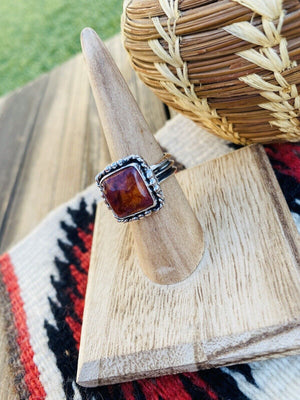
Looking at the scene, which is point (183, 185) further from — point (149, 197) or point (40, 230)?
point (40, 230)

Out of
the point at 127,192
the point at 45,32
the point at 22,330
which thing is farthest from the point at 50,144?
the point at 45,32

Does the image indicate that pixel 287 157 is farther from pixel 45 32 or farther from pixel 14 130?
pixel 45 32

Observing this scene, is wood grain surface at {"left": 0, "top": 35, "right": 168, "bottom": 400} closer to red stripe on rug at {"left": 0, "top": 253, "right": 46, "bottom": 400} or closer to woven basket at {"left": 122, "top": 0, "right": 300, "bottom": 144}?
red stripe on rug at {"left": 0, "top": 253, "right": 46, "bottom": 400}

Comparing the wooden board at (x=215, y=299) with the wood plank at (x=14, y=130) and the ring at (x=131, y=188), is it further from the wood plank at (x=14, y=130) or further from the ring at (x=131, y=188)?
the wood plank at (x=14, y=130)

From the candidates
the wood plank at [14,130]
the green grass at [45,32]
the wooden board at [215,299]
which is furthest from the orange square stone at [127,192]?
the green grass at [45,32]

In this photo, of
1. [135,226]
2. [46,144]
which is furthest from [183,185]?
[46,144]
